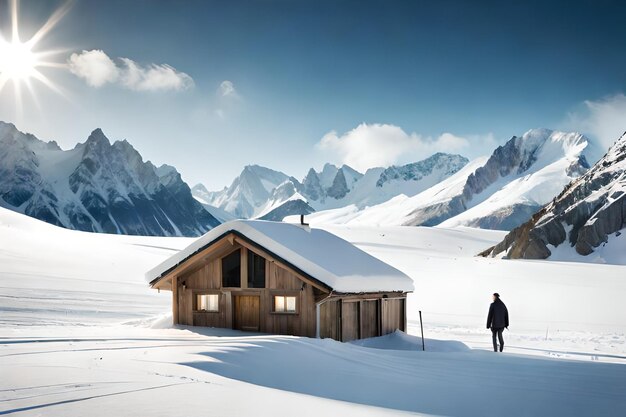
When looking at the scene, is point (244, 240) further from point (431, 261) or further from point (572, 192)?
point (572, 192)

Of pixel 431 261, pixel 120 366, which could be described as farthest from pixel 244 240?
pixel 431 261

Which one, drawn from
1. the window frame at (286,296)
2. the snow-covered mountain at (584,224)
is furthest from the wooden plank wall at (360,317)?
the snow-covered mountain at (584,224)

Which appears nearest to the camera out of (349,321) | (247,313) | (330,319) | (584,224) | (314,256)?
(330,319)

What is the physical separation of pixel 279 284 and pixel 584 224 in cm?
5409

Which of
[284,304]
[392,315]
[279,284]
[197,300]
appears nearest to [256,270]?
[279,284]

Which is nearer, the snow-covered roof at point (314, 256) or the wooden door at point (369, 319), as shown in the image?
the snow-covered roof at point (314, 256)

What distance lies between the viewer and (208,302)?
20.1m

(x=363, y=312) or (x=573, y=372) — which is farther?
(x=363, y=312)

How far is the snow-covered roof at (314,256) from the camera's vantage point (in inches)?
694

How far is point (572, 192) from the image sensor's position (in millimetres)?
68438

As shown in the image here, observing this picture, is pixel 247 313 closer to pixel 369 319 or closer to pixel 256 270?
pixel 256 270

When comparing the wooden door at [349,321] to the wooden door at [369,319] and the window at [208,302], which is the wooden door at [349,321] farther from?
the window at [208,302]

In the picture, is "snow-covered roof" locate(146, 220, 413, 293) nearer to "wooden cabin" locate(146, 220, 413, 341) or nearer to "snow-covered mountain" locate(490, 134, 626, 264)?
"wooden cabin" locate(146, 220, 413, 341)

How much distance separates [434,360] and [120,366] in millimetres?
7120
